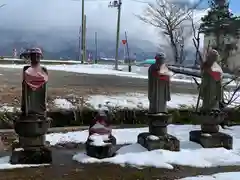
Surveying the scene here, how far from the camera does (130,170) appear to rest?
6047mm

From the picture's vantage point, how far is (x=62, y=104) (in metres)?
10.3

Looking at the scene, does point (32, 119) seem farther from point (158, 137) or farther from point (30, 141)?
point (158, 137)

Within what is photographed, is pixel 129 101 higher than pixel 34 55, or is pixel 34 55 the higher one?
pixel 34 55

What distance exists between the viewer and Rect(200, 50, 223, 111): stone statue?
284 inches

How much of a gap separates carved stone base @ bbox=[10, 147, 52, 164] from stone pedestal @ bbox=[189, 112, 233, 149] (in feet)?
9.97

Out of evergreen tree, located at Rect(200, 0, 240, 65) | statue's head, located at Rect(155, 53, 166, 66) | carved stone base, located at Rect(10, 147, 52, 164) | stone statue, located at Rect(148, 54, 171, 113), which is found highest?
evergreen tree, located at Rect(200, 0, 240, 65)

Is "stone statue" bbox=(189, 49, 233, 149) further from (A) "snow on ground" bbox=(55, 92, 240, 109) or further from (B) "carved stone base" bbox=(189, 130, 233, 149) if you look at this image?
(A) "snow on ground" bbox=(55, 92, 240, 109)

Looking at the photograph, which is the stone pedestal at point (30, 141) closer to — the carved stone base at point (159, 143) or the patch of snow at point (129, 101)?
the carved stone base at point (159, 143)

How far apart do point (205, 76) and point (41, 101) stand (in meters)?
3.15

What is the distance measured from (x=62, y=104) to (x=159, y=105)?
4.01 m

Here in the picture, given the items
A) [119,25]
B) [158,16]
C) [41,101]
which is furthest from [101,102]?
[158,16]

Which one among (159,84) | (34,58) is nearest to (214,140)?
(159,84)

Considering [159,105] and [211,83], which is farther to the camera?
[211,83]

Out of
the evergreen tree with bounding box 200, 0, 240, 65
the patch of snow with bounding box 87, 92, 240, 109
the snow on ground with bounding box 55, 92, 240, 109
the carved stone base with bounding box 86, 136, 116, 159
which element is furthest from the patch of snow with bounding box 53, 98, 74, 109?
the evergreen tree with bounding box 200, 0, 240, 65
